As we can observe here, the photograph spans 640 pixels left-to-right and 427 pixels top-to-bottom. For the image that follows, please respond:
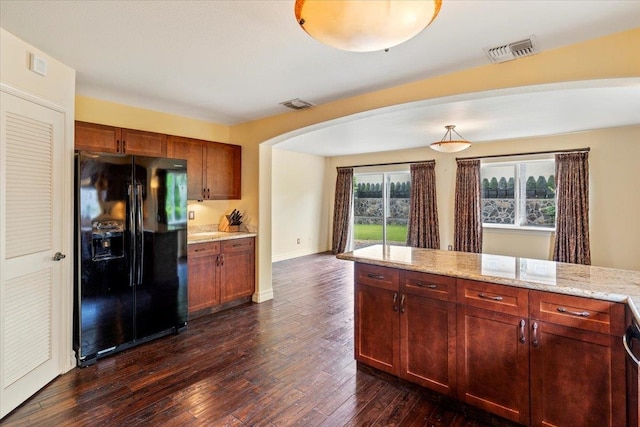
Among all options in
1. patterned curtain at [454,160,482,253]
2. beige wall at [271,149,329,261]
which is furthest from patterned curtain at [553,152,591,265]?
beige wall at [271,149,329,261]

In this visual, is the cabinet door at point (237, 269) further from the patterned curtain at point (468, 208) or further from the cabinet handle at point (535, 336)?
the patterned curtain at point (468, 208)

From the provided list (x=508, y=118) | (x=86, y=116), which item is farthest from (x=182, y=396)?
(x=508, y=118)

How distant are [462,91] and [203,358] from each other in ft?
10.9

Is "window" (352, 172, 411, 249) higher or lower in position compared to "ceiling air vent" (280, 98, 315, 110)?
lower

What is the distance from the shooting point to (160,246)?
316cm

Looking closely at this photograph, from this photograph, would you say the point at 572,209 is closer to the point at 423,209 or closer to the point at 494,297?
the point at 423,209

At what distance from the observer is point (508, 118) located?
14.8ft

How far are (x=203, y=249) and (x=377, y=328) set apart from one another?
2.29 metres

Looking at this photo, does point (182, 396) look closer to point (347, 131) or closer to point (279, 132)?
point (279, 132)

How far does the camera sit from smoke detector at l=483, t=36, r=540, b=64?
2.24 m

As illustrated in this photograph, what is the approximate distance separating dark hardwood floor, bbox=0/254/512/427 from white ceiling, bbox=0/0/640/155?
250cm

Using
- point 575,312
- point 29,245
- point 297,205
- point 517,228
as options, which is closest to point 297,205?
Result: point 297,205

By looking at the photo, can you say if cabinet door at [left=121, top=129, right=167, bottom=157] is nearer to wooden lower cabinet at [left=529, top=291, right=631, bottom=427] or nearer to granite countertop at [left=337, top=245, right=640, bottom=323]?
granite countertop at [left=337, top=245, right=640, bottom=323]

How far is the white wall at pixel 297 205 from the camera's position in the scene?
289 inches
